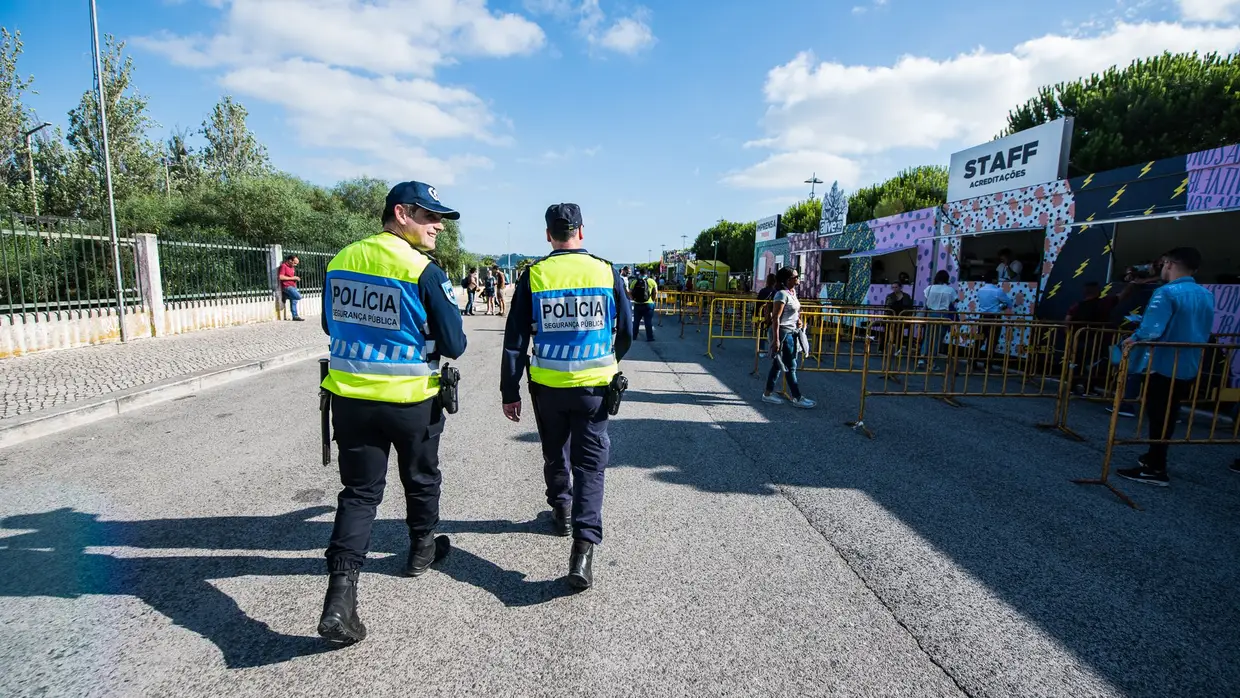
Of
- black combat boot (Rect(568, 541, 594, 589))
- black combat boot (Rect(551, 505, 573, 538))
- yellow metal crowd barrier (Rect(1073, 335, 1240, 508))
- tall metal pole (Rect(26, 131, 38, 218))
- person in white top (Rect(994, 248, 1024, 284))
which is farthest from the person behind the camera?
tall metal pole (Rect(26, 131, 38, 218))

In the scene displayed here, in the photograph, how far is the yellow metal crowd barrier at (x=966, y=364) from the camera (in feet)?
21.1

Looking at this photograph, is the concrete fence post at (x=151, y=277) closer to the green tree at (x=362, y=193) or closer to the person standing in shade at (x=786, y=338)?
the person standing in shade at (x=786, y=338)

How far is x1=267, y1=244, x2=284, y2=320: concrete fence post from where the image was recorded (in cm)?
1520

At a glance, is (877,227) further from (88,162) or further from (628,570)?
(88,162)

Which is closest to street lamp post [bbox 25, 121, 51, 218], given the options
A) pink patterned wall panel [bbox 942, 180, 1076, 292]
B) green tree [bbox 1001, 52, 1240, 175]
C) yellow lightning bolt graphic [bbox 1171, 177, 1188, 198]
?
pink patterned wall panel [bbox 942, 180, 1076, 292]

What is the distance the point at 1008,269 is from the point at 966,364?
16.0 feet

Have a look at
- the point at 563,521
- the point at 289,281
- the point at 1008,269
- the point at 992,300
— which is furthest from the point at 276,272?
the point at 1008,269

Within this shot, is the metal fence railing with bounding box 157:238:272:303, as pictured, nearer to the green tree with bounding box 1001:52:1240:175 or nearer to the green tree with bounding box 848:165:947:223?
the green tree with bounding box 1001:52:1240:175

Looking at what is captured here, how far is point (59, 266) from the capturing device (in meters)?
9.01

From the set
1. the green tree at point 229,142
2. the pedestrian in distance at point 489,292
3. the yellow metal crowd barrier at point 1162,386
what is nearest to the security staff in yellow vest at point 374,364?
the yellow metal crowd barrier at point 1162,386

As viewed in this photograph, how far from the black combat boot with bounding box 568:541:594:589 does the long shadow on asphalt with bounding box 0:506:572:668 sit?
0.11 meters

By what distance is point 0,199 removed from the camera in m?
21.1

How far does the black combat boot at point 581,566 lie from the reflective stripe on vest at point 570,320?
800 mm

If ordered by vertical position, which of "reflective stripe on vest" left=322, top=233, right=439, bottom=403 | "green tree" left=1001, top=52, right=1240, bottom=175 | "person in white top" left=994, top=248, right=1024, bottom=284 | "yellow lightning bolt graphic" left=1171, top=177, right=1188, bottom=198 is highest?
"green tree" left=1001, top=52, right=1240, bottom=175
